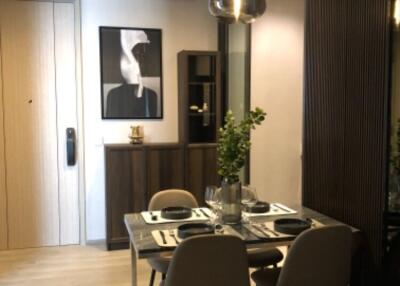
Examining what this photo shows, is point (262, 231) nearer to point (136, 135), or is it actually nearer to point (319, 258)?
point (319, 258)

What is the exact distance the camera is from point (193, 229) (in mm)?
2471

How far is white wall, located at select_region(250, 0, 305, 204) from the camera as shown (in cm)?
459

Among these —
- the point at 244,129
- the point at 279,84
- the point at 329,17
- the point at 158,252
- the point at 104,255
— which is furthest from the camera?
the point at 279,84

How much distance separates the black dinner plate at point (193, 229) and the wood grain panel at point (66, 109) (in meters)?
2.52

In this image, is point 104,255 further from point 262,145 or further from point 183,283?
point 183,283

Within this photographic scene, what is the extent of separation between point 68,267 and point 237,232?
7.19ft

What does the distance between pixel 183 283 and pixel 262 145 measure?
275cm

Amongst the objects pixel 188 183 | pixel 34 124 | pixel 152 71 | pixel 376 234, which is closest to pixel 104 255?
pixel 188 183

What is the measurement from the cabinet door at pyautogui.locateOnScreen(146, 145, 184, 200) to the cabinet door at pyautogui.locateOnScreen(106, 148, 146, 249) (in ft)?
0.27

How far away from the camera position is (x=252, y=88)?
15.0 ft

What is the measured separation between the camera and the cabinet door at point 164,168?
4.53 m

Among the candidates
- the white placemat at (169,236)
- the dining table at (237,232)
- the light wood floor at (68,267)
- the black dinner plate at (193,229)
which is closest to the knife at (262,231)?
the dining table at (237,232)

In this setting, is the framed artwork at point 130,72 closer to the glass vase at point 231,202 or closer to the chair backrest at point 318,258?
the glass vase at point 231,202

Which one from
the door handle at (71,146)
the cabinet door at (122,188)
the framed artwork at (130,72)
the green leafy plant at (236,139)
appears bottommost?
the cabinet door at (122,188)
